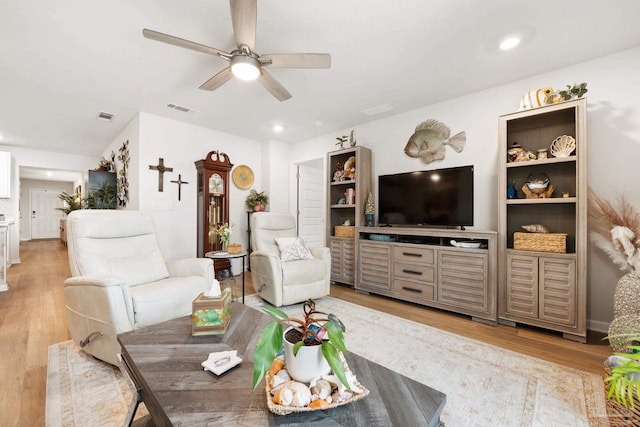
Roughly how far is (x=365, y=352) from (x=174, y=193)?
3.41 metres

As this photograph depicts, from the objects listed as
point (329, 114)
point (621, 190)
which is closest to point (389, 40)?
point (329, 114)

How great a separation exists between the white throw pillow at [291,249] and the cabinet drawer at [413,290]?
110 cm

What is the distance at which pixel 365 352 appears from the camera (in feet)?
6.55

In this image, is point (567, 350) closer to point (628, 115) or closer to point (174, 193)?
point (628, 115)

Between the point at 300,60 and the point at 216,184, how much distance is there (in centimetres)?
276

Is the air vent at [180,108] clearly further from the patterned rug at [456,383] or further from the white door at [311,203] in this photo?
the patterned rug at [456,383]

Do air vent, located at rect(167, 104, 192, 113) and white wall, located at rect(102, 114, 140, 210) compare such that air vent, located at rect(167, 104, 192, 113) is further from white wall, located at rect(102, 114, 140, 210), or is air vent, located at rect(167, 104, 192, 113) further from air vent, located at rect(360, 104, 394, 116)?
air vent, located at rect(360, 104, 394, 116)

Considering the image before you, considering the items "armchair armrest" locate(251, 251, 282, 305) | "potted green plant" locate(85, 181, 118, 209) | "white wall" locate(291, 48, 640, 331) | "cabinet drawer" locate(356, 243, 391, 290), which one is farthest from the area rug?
"white wall" locate(291, 48, 640, 331)

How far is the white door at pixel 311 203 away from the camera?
16.7 ft

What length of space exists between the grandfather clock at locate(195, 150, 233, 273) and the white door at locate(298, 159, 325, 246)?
54.1 inches

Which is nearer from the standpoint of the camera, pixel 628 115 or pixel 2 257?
pixel 628 115

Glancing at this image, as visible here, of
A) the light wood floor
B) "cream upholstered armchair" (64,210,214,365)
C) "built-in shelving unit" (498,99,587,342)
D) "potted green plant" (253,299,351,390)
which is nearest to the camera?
"potted green plant" (253,299,351,390)

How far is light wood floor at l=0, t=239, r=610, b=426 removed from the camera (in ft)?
4.96

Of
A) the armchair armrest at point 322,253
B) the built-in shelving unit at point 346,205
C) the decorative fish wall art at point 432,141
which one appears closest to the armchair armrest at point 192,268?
the armchair armrest at point 322,253
